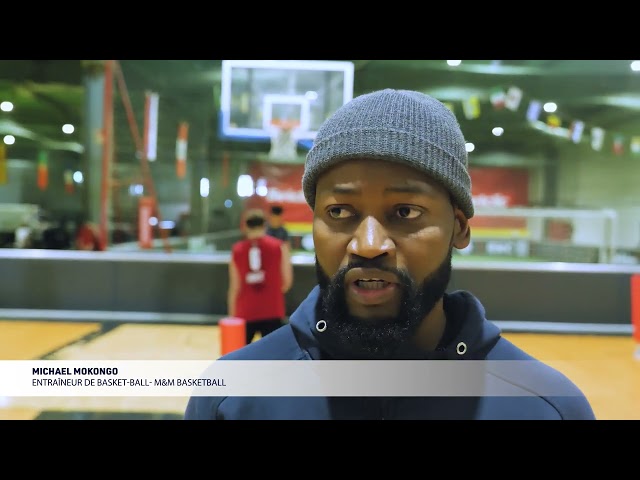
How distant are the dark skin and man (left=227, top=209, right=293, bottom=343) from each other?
5.82 feet

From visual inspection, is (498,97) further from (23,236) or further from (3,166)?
(23,236)

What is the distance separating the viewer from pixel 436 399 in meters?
1.11

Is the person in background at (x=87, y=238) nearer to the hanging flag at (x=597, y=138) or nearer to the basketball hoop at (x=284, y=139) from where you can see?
the basketball hoop at (x=284, y=139)

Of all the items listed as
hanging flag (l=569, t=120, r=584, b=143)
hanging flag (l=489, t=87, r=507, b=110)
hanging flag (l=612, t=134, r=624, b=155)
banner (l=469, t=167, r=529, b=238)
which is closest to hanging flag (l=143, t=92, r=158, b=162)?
hanging flag (l=489, t=87, r=507, b=110)

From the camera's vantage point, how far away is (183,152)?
6.19 metres

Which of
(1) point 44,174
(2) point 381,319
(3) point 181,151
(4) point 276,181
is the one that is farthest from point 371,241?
(3) point 181,151

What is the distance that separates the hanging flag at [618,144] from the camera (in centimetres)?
620

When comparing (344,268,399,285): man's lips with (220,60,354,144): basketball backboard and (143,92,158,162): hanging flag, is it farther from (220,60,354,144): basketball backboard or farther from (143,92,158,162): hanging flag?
(143,92,158,162): hanging flag

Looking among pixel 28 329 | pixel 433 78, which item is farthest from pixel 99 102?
pixel 433 78

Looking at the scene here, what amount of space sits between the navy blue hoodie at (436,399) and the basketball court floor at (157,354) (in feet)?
1.44

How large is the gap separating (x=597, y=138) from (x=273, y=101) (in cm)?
485

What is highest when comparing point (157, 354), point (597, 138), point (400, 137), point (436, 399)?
point (597, 138)

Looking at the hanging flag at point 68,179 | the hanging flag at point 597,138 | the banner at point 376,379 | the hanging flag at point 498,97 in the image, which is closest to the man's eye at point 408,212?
the banner at point 376,379
